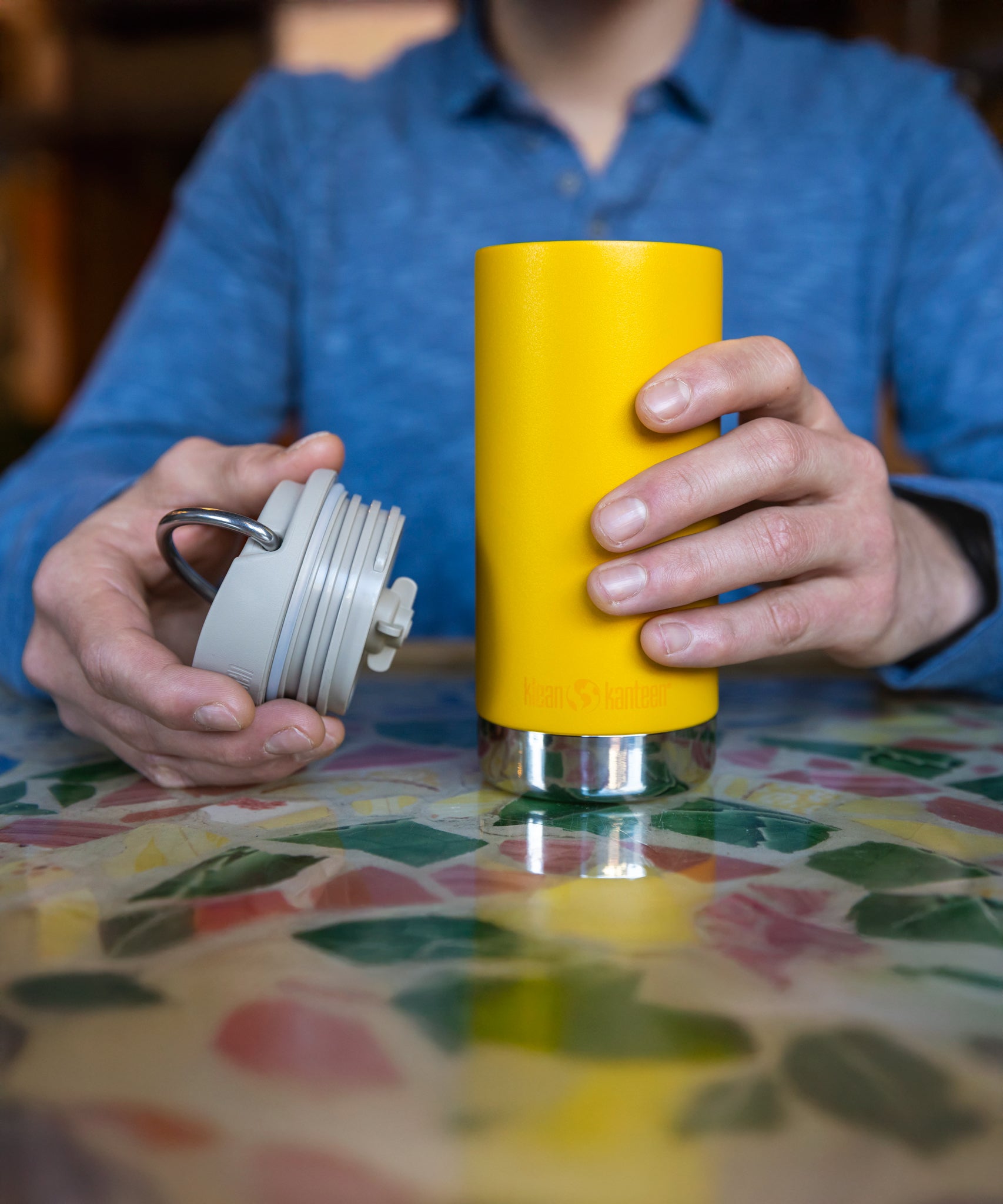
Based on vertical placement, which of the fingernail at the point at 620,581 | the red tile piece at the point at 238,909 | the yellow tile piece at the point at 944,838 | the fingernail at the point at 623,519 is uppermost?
the fingernail at the point at 623,519

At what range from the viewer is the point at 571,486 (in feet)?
1.66

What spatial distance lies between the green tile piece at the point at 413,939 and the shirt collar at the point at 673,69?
3.14ft

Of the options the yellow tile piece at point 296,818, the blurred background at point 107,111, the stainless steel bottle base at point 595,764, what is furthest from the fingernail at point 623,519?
the blurred background at point 107,111

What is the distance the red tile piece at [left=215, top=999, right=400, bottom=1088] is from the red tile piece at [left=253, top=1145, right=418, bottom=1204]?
33mm

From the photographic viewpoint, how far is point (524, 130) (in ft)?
3.78

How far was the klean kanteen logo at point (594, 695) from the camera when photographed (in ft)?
1.71

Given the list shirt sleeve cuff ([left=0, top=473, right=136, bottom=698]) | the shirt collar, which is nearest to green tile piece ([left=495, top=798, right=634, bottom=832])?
shirt sleeve cuff ([left=0, top=473, right=136, bottom=698])

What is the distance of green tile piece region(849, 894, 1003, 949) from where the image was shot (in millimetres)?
415

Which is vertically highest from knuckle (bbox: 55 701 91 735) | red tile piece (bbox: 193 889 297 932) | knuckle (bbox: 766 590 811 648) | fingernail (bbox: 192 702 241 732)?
knuckle (bbox: 766 590 811 648)

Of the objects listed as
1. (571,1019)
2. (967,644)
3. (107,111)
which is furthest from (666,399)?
(107,111)

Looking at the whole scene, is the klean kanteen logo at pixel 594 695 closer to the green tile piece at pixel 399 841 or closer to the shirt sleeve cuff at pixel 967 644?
the green tile piece at pixel 399 841

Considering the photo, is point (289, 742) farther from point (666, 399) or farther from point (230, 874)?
point (666, 399)

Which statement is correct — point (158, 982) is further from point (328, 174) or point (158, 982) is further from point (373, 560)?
point (328, 174)

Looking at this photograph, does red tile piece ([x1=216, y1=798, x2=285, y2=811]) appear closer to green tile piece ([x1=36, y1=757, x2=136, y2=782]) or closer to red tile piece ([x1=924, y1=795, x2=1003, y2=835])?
green tile piece ([x1=36, y1=757, x2=136, y2=782])
